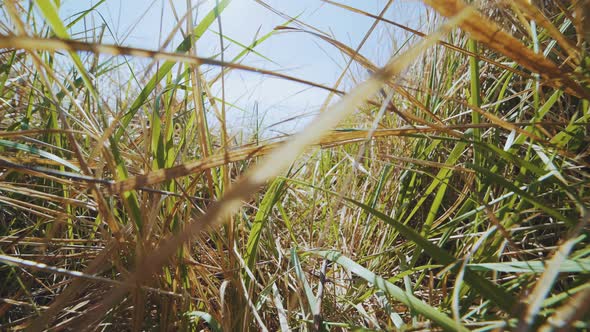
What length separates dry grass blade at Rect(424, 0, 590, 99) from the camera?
305 millimetres

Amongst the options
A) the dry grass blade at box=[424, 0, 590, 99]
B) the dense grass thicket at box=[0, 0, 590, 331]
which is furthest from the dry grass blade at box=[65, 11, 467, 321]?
the dry grass blade at box=[424, 0, 590, 99]

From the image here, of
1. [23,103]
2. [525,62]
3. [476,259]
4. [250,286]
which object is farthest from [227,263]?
[23,103]

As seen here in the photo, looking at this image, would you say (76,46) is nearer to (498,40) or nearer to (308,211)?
(498,40)

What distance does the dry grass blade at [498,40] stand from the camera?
0.31m

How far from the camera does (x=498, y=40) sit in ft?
1.07

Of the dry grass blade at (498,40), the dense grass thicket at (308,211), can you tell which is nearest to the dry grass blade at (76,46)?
the dense grass thicket at (308,211)

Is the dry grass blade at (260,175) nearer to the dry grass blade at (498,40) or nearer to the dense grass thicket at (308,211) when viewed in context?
the dense grass thicket at (308,211)

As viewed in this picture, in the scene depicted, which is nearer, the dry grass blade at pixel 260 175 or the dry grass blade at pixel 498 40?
the dry grass blade at pixel 260 175

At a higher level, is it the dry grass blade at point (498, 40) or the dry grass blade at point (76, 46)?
the dry grass blade at point (76, 46)

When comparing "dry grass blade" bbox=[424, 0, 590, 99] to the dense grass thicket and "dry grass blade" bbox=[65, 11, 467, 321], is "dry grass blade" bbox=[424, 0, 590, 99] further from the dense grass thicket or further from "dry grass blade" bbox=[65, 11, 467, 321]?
"dry grass blade" bbox=[65, 11, 467, 321]

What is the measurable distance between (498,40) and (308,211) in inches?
28.6

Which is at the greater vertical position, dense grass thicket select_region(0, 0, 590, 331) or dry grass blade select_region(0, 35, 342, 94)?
dry grass blade select_region(0, 35, 342, 94)

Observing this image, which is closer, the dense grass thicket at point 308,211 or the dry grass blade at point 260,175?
the dry grass blade at point 260,175

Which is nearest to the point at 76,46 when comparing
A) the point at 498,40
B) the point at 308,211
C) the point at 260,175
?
the point at 260,175
